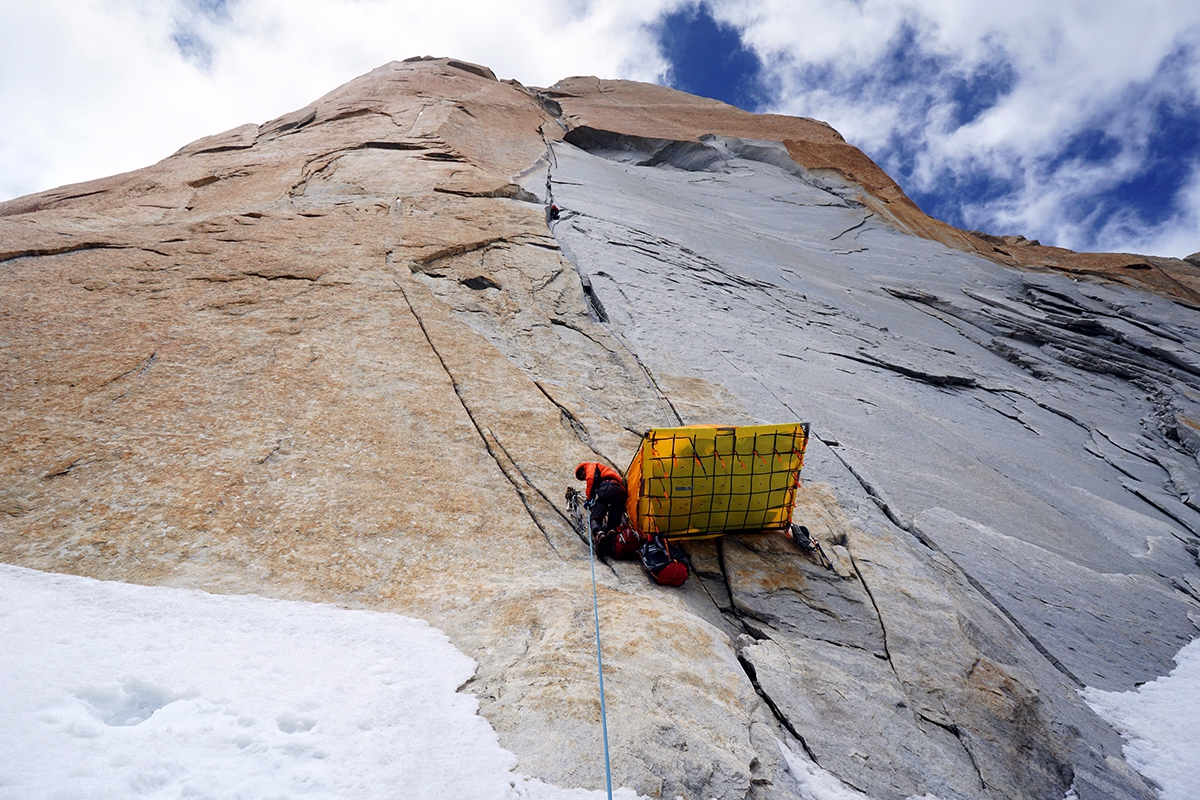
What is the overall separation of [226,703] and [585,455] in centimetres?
455

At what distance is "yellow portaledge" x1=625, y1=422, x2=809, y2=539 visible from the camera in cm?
571

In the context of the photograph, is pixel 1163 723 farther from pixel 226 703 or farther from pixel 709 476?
pixel 226 703

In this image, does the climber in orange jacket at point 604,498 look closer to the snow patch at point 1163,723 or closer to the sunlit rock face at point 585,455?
the sunlit rock face at point 585,455

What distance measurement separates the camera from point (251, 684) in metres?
3.59

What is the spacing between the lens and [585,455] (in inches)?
290

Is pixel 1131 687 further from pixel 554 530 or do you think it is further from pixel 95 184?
pixel 95 184

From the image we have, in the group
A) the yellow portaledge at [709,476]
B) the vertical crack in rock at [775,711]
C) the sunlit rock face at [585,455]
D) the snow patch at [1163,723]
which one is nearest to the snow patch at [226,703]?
the sunlit rock face at [585,455]

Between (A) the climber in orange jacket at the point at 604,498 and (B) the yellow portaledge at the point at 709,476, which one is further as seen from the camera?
(A) the climber in orange jacket at the point at 604,498

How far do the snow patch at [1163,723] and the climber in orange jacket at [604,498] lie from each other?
5.24 m

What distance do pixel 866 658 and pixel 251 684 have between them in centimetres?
500

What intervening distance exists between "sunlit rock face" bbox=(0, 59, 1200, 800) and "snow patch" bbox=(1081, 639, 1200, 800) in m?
0.26

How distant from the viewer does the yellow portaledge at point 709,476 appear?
18.7ft

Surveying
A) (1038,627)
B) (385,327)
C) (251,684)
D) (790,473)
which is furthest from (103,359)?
(1038,627)

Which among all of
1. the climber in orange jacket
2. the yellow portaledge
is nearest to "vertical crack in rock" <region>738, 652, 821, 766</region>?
the yellow portaledge
